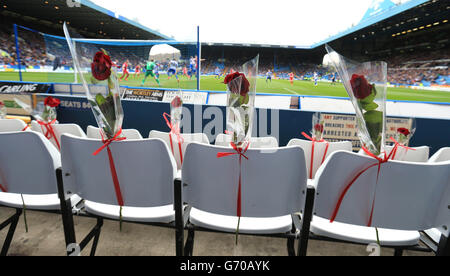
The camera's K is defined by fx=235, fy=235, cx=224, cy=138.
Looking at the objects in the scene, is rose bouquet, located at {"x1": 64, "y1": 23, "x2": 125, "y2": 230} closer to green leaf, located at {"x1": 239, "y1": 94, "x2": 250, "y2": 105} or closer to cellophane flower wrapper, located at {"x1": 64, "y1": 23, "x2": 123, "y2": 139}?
cellophane flower wrapper, located at {"x1": 64, "y1": 23, "x2": 123, "y2": 139}

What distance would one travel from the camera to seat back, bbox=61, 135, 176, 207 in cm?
98

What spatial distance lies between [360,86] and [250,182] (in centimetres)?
61

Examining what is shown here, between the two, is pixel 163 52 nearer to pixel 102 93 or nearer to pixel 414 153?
pixel 102 93

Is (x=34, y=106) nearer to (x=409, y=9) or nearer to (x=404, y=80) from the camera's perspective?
(x=409, y=9)

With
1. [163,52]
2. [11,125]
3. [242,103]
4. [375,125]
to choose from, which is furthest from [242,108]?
[163,52]

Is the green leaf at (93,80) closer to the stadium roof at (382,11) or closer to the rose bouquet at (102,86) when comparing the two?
the rose bouquet at (102,86)

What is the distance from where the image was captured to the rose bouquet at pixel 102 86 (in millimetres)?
1074

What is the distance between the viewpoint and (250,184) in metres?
0.94

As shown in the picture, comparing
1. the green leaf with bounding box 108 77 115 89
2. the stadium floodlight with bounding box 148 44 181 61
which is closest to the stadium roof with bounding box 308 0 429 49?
the stadium floodlight with bounding box 148 44 181 61

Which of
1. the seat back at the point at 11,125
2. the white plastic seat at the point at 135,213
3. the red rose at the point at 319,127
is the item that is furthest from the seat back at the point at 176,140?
the seat back at the point at 11,125

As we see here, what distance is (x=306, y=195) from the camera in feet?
3.06

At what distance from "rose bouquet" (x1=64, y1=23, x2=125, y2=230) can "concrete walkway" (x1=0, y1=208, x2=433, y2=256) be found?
0.60m

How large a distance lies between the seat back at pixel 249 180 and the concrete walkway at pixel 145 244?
73cm

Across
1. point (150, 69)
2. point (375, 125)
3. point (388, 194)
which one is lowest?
point (388, 194)
